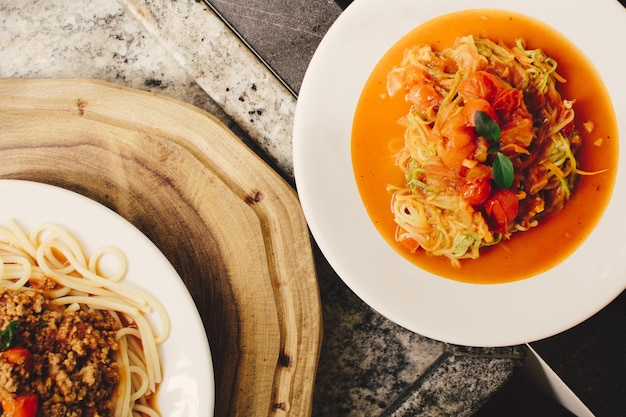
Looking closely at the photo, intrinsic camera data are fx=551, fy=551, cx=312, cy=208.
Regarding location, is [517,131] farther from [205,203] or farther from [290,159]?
[205,203]

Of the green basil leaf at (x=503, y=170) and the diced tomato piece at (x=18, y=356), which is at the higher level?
the green basil leaf at (x=503, y=170)

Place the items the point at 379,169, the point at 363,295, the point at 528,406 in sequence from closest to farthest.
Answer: the point at 363,295 → the point at 379,169 → the point at 528,406

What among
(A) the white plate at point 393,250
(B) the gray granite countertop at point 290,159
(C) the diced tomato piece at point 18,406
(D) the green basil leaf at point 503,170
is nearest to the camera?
(C) the diced tomato piece at point 18,406

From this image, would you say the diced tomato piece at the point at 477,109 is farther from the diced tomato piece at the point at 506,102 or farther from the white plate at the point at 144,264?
the white plate at the point at 144,264

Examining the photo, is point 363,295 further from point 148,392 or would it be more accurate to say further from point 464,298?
point 148,392

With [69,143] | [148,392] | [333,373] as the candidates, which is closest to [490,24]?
[333,373]

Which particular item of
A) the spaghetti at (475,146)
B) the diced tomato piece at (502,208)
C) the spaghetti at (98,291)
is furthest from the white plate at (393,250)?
the spaghetti at (98,291)
